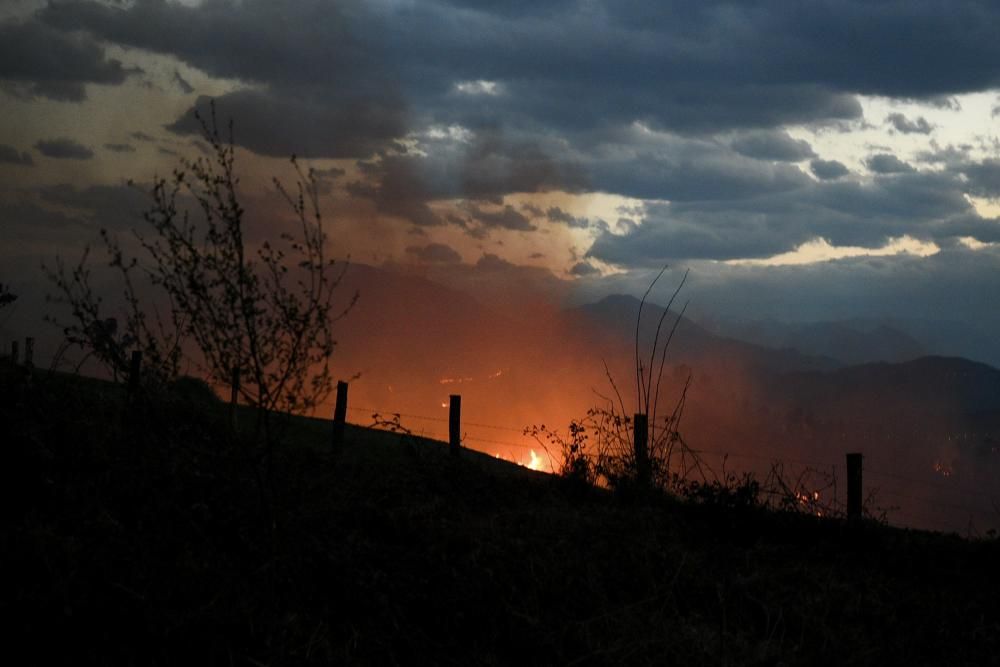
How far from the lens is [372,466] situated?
12.4 m

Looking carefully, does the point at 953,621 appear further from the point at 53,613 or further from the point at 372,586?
the point at 53,613

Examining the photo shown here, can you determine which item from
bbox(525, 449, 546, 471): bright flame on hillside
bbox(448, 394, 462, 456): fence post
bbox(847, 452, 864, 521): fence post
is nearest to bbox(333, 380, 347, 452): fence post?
bbox(448, 394, 462, 456): fence post

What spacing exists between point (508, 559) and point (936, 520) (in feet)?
620

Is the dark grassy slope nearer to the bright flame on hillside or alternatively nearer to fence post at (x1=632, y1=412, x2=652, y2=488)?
fence post at (x1=632, y1=412, x2=652, y2=488)

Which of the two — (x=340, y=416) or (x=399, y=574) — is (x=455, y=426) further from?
(x=399, y=574)

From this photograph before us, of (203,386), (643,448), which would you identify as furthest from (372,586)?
(203,386)

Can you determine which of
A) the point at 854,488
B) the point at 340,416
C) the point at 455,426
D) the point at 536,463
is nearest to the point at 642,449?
the point at 854,488

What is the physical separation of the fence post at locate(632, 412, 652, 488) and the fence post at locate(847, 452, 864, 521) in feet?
8.49

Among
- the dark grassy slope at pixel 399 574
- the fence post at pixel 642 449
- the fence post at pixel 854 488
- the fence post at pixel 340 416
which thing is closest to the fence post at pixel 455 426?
the fence post at pixel 340 416

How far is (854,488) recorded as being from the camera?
1277 centimetres

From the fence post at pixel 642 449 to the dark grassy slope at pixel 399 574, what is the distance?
58.9 inches

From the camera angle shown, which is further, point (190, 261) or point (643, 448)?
point (643, 448)

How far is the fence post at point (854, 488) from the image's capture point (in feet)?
40.3

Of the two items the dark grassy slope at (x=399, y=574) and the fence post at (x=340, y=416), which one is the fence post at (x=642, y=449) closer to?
the dark grassy slope at (x=399, y=574)
